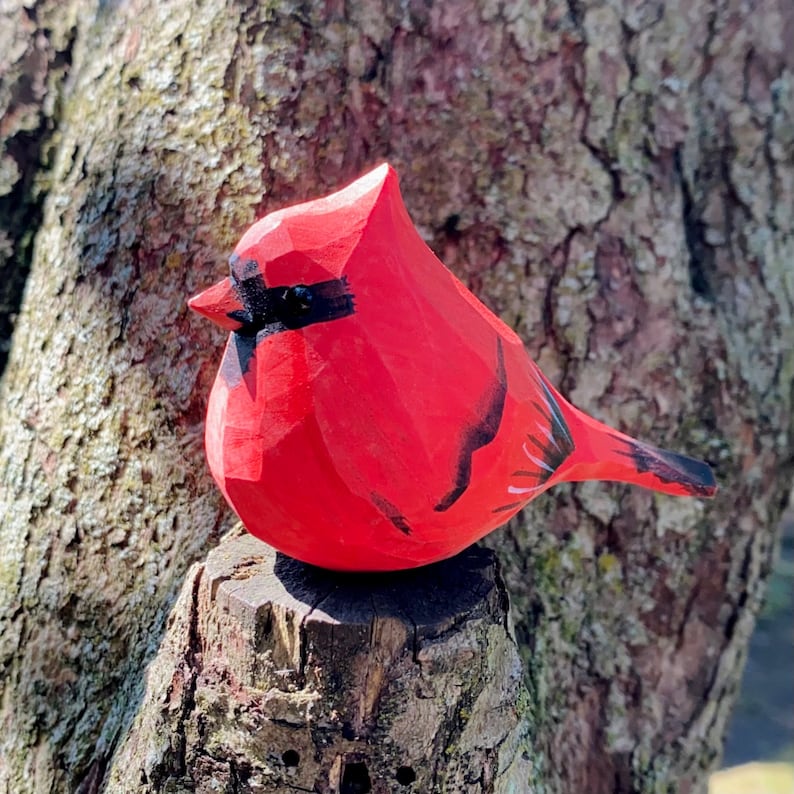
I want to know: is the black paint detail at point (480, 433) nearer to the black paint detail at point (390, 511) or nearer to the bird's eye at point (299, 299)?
the black paint detail at point (390, 511)

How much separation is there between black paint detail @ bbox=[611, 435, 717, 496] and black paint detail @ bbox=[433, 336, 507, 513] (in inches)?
12.4

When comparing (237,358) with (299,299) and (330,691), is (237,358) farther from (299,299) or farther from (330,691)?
(330,691)

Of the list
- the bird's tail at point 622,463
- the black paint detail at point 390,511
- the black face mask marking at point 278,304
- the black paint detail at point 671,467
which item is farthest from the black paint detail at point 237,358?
the black paint detail at point 671,467

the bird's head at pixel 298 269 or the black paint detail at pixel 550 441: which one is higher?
the bird's head at pixel 298 269

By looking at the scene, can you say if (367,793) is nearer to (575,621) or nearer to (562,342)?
(575,621)

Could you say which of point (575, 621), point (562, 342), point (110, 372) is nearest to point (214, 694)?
point (110, 372)

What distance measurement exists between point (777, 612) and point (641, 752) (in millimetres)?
3138

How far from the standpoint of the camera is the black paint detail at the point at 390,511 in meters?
1.03

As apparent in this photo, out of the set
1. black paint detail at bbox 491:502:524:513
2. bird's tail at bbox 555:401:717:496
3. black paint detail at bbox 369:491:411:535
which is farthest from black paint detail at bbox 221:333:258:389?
bird's tail at bbox 555:401:717:496

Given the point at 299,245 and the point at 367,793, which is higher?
the point at 299,245

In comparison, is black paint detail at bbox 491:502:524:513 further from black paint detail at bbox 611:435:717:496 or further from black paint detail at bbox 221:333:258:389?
black paint detail at bbox 221:333:258:389

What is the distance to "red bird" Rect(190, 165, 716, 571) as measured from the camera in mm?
1028

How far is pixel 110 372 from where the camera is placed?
60.0 inches

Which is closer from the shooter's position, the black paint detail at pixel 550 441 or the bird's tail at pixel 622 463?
the black paint detail at pixel 550 441
